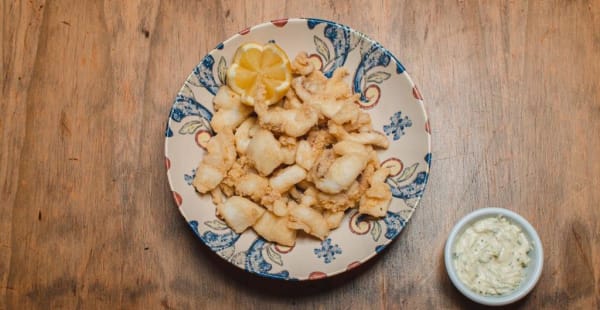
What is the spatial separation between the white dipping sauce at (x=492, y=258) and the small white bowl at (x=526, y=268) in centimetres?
1

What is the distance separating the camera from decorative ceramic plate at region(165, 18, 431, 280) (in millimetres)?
1635

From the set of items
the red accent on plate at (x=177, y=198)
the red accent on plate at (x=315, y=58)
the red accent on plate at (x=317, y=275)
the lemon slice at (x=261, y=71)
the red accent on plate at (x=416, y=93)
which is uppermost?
the red accent on plate at (x=315, y=58)

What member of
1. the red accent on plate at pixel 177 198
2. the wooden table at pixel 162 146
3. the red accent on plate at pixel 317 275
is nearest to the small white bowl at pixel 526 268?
the wooden table at pixel 162 146

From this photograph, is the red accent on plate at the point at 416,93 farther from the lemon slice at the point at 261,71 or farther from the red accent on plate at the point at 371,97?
the lemon slice at the point at 261,71

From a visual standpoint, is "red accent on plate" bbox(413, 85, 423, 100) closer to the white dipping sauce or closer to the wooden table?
the wooden table

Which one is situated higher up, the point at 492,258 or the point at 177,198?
the point at 177,198

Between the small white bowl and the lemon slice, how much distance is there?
606 millimetres

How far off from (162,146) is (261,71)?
396 millimetres

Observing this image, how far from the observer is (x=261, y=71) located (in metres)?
1.68

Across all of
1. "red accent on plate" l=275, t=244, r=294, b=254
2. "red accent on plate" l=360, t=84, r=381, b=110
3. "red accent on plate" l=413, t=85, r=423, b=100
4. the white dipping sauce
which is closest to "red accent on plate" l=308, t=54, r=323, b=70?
"red accent on plate" l=360, t=84, r=381, b=110

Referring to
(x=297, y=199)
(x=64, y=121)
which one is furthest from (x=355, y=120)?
(x=64, y=121)

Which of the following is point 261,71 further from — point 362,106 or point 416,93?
point 416,93

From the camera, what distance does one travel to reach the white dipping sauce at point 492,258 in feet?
Result: 5.39

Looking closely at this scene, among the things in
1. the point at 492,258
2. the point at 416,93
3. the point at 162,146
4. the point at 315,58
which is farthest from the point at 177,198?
the point at 492,258
